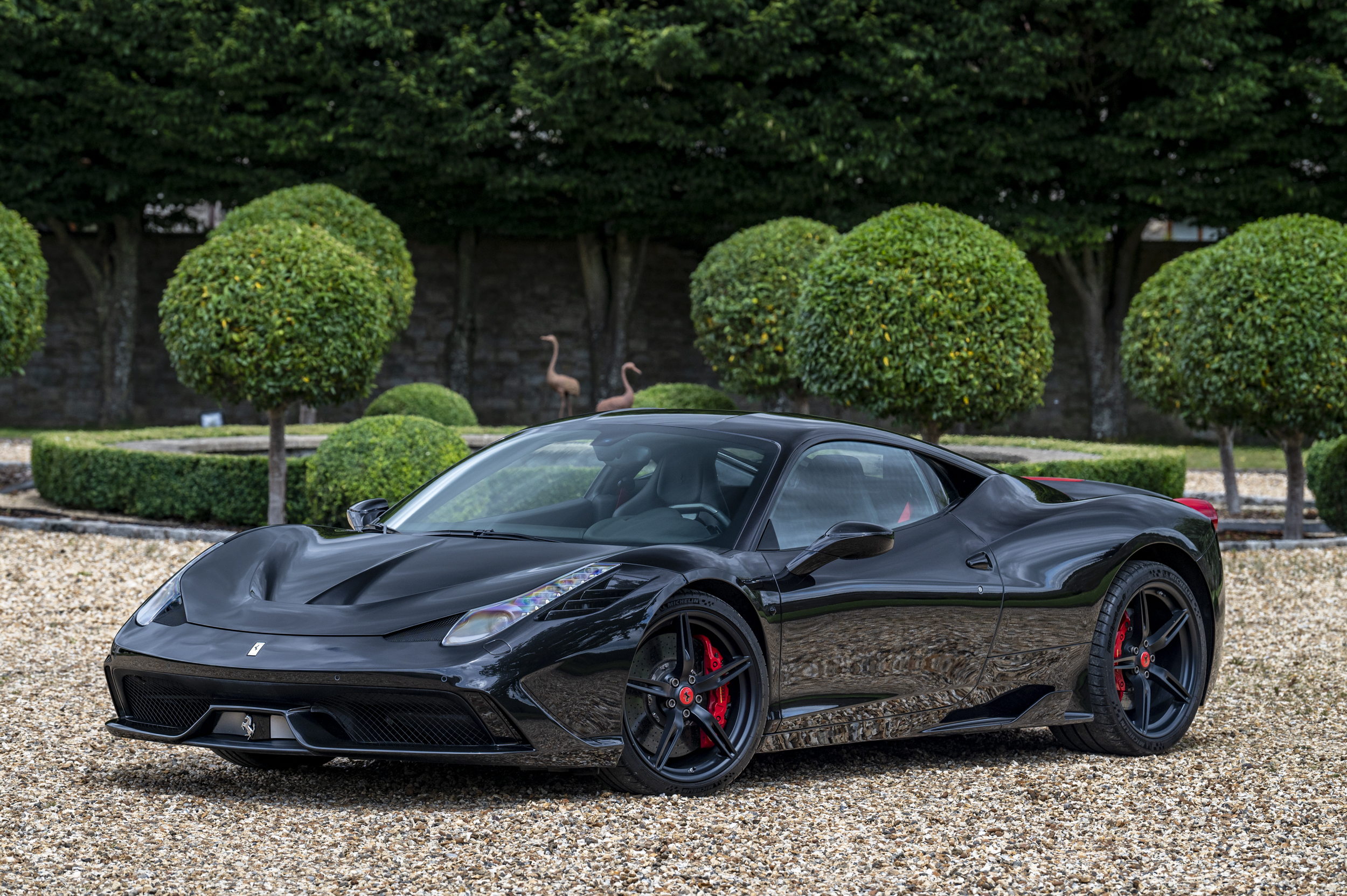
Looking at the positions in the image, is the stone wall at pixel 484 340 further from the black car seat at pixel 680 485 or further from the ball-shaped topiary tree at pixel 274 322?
the black car seat at pixel 680 485

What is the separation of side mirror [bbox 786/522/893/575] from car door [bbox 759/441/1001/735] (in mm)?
34

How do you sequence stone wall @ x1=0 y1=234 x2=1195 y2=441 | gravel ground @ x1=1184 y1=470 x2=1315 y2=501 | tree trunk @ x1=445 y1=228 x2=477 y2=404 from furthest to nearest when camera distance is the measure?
stone wall @ x1=0 y1=234 x2=1195 y2=441, tree trunk @ x1=445 y1=228 x2=477 y2=404, gravel ground @ x1=1184 y1=470 x2=1315 y2=501

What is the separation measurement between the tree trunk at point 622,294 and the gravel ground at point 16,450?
11.0 m

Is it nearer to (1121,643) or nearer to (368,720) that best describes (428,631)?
(368,720)

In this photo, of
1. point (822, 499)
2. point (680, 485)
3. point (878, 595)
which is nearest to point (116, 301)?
point (680, 485)

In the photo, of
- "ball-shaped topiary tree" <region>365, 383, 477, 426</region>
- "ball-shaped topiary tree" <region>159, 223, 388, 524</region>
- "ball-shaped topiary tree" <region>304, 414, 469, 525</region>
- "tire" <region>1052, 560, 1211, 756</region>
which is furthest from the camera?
"ball-shaped topiary tree" <region>365, 383, 477, 426</region>

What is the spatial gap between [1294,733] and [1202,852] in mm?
2110

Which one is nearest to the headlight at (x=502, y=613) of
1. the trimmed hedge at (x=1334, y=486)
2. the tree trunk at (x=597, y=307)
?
the trimmed hedge at (x=1334, y=486)

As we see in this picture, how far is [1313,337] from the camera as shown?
43.6 ft

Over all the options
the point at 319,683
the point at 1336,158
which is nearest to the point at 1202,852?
the point at 319,683

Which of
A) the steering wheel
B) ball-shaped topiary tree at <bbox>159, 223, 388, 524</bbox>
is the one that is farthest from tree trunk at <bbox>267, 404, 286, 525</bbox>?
the steering wheel

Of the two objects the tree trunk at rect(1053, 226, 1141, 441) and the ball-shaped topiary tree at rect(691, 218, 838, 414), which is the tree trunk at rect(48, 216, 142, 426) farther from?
the tree trunk at rect(1053, 226, 1141, 441)

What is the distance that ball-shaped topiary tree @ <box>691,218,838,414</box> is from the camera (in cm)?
1814

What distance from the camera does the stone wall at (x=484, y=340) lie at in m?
33.0
